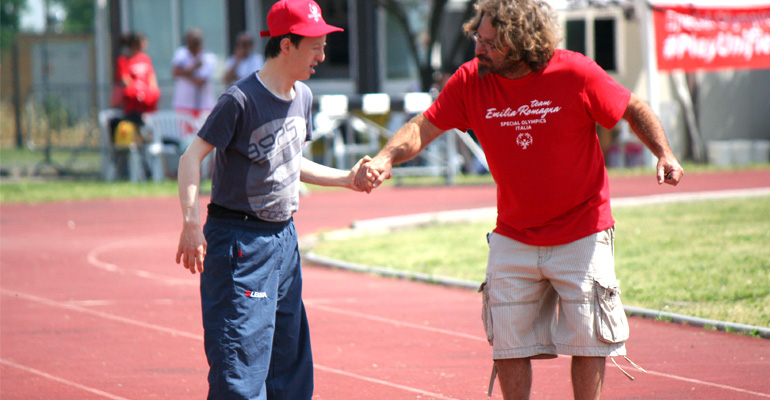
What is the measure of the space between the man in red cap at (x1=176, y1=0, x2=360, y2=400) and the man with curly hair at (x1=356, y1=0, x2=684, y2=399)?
0.81 meters

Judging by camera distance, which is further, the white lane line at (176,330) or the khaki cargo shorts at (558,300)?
the white lane line at (176,330)

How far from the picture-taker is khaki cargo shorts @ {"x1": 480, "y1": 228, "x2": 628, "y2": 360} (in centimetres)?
438

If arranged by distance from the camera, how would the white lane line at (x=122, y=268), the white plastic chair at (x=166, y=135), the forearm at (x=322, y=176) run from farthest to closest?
1. the white plastic chair at (x=166, y=135)
2. the white lane line at (x=122, y=268)
3. the forearm at (x=322, y=176)

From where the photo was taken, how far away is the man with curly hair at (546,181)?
14.2 ft

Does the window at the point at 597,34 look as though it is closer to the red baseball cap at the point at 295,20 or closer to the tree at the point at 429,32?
the tree at the point at 429,32

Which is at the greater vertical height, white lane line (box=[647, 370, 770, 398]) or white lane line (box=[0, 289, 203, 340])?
white lane line (box=[647, 370, 770, 398])

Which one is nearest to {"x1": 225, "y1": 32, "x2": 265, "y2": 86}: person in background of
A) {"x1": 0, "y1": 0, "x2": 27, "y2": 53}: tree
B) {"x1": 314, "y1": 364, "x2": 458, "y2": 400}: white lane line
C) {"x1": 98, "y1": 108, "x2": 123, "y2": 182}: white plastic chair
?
{"x1": 98, "y1": 108, "x2": 123, "y2": 182}: white plastic chair

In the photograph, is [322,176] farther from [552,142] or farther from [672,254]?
[672,254]

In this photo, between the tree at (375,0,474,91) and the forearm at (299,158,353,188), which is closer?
the forearm at (299,158,353,188)

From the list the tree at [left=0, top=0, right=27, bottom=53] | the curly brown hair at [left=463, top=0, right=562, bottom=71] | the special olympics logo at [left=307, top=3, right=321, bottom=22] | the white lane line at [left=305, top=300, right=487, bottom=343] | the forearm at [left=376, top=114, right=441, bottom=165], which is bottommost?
the white lane line at [left=305, top=300, right=487, bottom=343]

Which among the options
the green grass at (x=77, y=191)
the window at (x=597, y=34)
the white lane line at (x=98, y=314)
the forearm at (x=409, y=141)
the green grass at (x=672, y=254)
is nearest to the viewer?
the forearm at (x=409, y=141)

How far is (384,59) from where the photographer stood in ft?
76.7

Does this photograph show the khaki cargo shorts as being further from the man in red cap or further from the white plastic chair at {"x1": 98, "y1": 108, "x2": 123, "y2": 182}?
the white plastic chair at {"x1": 98, "y1": 108, "x2": 123, "y2": 182}

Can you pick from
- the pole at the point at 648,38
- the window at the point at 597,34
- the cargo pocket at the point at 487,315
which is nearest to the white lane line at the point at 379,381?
the cargo pocket at the point at 487,315
